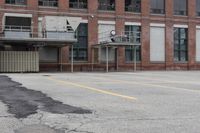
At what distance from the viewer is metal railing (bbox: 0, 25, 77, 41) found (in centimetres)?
4116

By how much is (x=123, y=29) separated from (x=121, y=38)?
3.40 metres

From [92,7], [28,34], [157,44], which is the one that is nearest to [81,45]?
[92,7]

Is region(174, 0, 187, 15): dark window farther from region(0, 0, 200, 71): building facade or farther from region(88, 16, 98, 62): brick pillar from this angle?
region(88, 16, 98, 62): brick pillar

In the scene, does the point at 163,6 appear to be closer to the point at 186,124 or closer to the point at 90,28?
the point at 90,28

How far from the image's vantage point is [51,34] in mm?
42375

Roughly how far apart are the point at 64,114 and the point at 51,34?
32692 mm

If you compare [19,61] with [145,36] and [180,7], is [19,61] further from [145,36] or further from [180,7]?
[180,7]

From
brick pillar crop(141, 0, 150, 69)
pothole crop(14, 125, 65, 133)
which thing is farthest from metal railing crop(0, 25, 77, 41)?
pothole crop(14, 125, 65, 133)

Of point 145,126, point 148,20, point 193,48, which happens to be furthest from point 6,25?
point 145,126

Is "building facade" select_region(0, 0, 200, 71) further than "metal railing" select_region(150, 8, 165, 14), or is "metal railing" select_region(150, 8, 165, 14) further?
"metal railing" select_region(150, 8, 165, 14)

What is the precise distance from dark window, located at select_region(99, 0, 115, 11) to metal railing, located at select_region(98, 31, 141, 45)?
2978 millimetres

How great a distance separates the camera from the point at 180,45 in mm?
54781

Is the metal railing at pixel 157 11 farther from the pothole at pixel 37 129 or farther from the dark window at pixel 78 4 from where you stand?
the pothole at pixel 37 129

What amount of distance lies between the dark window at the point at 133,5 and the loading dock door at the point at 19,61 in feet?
46.8
